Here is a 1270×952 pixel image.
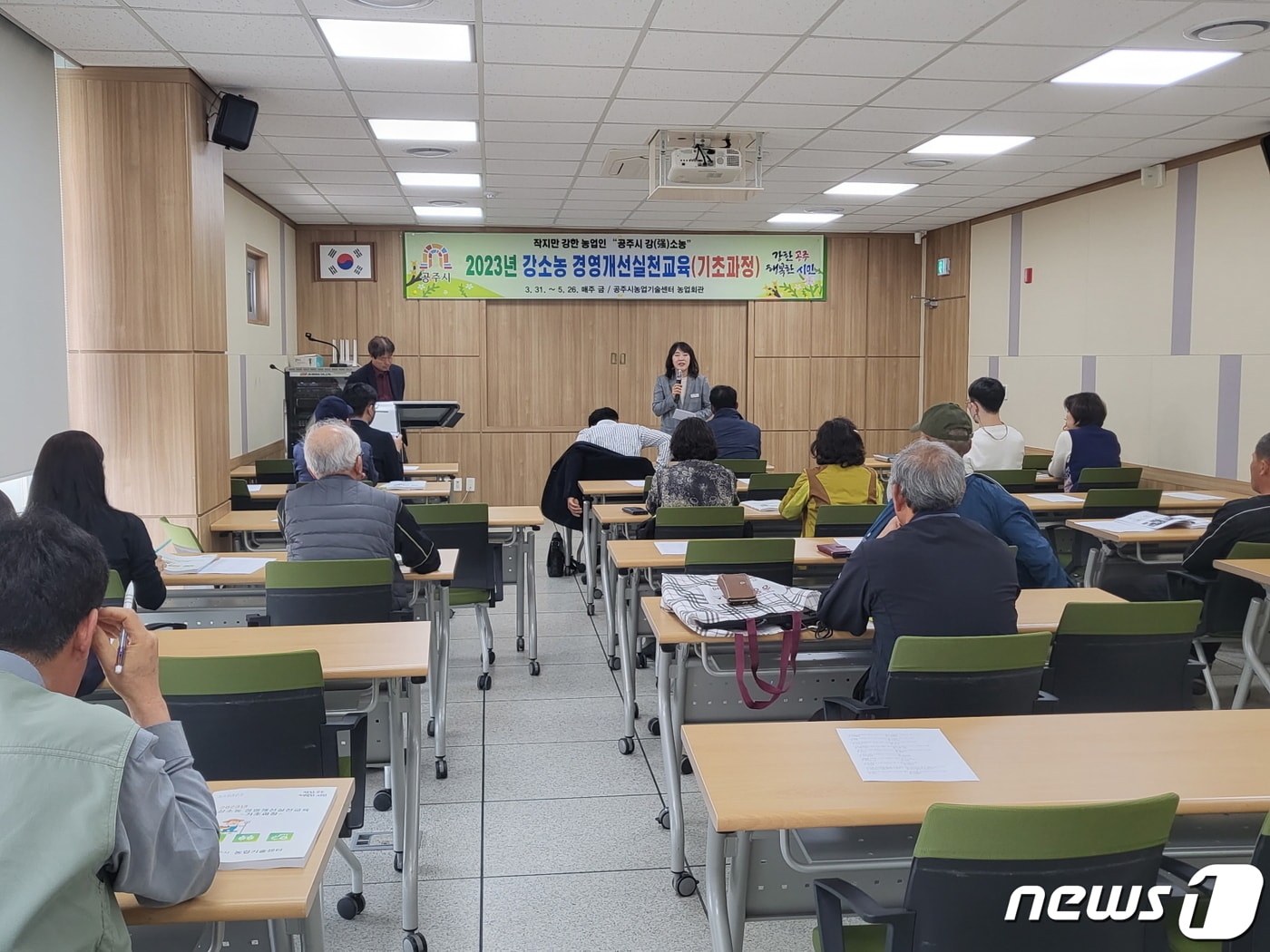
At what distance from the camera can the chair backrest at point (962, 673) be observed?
2.43 metres

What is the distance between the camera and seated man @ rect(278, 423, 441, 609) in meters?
3.66

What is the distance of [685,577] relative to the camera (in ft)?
11.0

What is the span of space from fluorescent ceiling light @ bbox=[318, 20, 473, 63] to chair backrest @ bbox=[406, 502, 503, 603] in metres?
2.09

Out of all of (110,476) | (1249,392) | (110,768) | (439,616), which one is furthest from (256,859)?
(1249,392)

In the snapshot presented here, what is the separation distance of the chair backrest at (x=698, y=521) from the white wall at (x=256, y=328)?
368 centimetres

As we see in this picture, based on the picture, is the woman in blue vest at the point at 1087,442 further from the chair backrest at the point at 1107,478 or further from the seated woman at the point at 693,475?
the seated woman at the point at 693,475

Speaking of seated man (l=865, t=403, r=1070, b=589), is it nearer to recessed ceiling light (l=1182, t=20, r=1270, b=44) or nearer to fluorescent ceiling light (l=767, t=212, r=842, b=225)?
recessed ceiling light (l=1182, t=20, r=1270, b=44)

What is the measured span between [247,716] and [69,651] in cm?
101

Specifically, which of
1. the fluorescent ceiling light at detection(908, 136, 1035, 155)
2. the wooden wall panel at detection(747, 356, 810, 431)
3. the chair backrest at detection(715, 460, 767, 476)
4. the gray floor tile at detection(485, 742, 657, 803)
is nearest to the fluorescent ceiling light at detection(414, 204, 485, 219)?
the wooden wall panel at detection(747, 356, 810, 431)

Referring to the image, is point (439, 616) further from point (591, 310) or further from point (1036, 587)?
point (591, 310)

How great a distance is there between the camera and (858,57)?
15.8 feet

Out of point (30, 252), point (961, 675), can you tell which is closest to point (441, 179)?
point (30, 252)

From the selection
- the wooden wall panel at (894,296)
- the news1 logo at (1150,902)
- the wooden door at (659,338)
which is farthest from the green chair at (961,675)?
the wooden wall panel at (894,296)

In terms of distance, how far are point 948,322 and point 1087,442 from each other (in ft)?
14.9
